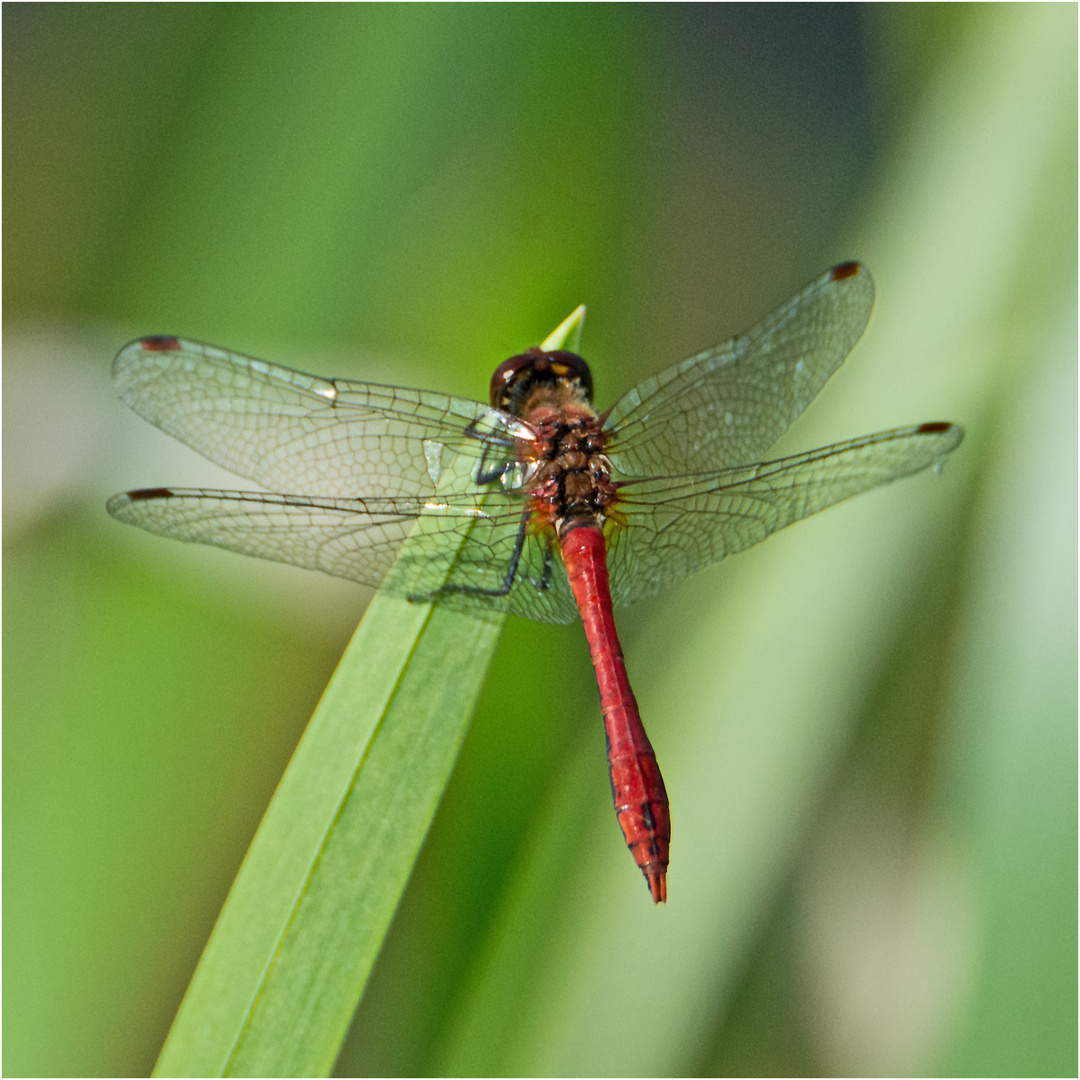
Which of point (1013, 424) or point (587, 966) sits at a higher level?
point (1013, 424)

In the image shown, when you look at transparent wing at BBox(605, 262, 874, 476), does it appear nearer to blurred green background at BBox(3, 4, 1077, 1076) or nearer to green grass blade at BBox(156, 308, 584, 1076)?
blurred green background at BBox(3, 4, 1077, 1076)

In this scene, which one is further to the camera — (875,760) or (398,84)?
(875,760)

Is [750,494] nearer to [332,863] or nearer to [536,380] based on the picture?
[536,380]

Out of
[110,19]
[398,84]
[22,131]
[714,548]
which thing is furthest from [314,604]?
[110,19]

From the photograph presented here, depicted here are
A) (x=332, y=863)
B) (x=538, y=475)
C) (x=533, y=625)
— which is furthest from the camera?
(x=533, y=625)

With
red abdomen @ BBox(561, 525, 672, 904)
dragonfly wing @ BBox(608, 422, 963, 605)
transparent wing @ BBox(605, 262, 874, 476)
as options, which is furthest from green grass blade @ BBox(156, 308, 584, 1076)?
transparent wing @ BBox(605, 262, 874, 476)

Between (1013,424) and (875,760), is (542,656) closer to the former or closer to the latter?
(875,760)

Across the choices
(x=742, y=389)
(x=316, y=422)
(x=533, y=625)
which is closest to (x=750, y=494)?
(x=742, y=389)
